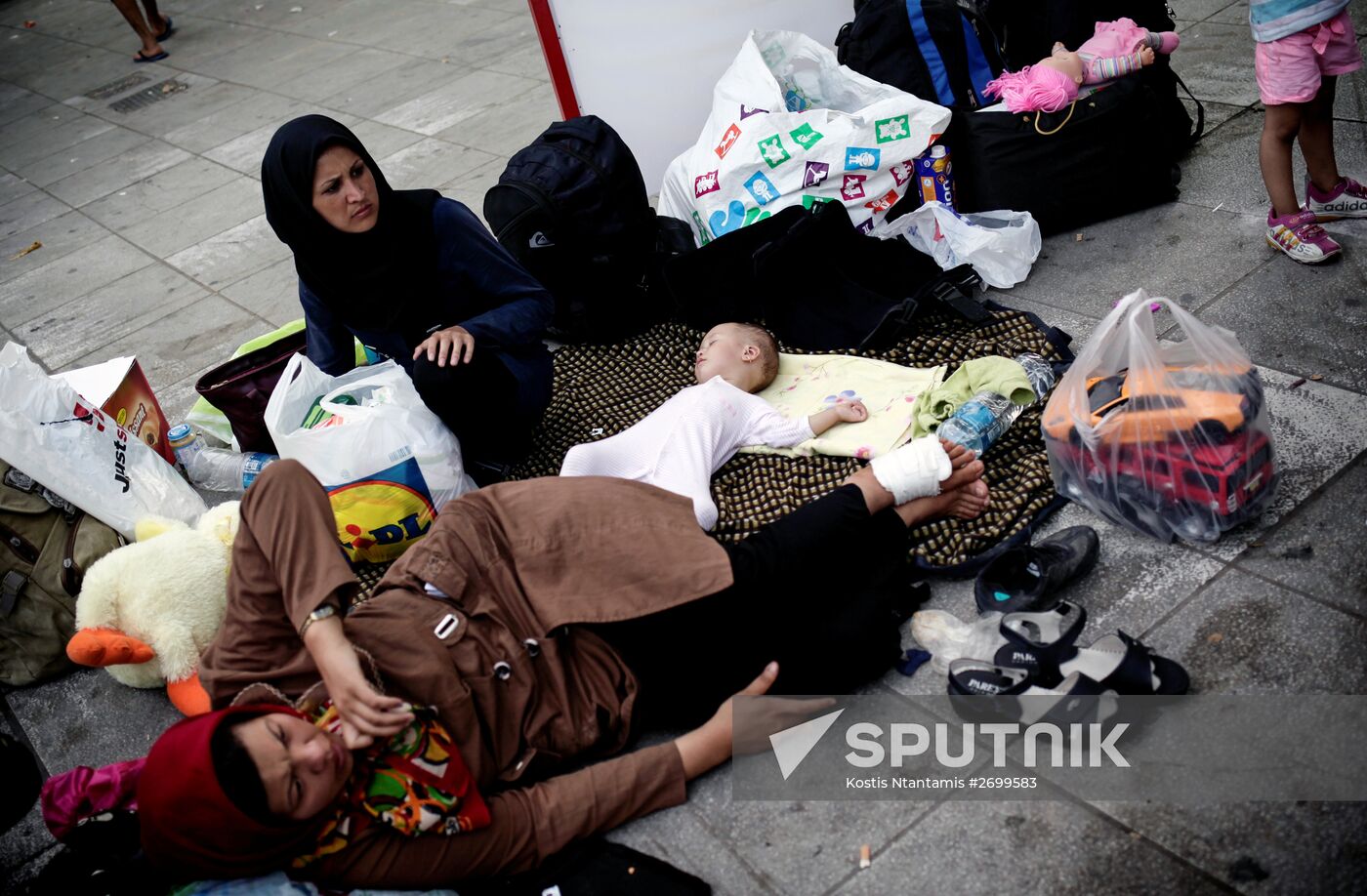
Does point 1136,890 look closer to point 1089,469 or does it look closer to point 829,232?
point 1089,469

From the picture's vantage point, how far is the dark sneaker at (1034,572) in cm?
255

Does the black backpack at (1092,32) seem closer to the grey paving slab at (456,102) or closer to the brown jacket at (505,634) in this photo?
the brown jacket at (505,634)

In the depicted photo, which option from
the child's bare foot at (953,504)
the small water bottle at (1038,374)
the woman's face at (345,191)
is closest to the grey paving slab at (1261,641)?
the child's bare foot at (953,504)

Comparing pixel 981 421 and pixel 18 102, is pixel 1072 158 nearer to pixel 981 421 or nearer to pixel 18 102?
pixel 981 421

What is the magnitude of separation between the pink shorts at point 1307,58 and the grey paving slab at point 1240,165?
19.1 inches

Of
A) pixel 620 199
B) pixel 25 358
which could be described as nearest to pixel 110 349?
pixel 25 358

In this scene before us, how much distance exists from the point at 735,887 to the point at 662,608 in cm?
59

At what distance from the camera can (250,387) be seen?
148 inches

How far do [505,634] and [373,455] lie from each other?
38.6 inches

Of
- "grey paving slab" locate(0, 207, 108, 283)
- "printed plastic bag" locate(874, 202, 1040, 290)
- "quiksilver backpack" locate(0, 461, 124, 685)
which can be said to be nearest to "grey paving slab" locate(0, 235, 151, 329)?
"grey paving slab" locate(0, 207, 108, 283)

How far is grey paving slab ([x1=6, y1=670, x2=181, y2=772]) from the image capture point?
3.00 meters

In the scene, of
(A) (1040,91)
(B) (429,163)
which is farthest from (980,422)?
(B) (429,163)

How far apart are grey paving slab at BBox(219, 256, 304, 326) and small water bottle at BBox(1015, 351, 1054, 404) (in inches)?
129

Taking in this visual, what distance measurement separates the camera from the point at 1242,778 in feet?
6.89
